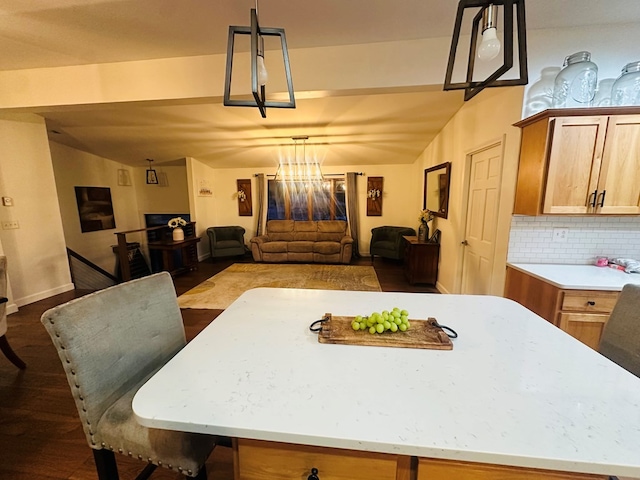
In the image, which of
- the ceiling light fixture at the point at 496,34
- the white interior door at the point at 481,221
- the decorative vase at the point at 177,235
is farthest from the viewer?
the decorative vase at the point at 177,235

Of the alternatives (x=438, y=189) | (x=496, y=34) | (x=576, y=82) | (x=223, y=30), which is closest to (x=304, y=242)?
(x=438, y=189)

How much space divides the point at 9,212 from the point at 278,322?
4.36 m

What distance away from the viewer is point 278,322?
1.16m

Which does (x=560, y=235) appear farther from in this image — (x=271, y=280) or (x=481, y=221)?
(x=271, y=280)

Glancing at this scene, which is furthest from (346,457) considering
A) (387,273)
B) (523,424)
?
(387,273)

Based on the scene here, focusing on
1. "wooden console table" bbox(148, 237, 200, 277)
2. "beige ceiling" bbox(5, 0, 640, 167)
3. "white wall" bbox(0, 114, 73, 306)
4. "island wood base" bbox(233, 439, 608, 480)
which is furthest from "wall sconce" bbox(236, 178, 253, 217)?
"island wood base" bbox(233, 439, 608, 480)

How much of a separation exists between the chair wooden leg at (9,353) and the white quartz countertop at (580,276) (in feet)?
13.8

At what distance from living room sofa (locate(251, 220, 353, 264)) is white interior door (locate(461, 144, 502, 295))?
2.79 meters

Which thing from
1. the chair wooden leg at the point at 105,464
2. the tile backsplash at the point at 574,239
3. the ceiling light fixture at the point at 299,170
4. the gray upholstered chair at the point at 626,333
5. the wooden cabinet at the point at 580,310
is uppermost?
the ceiling light fixture at the point at 299,170

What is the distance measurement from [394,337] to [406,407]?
0.35m

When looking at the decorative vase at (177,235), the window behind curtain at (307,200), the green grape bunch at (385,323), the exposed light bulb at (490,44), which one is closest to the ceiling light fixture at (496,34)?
the exposed light bulb at (490,44)

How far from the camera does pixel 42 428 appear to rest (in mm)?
1594

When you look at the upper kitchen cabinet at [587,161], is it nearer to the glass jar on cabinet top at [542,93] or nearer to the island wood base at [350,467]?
the glass jar on cabinet top at [542,93]

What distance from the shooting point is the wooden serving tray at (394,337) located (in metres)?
0.95
